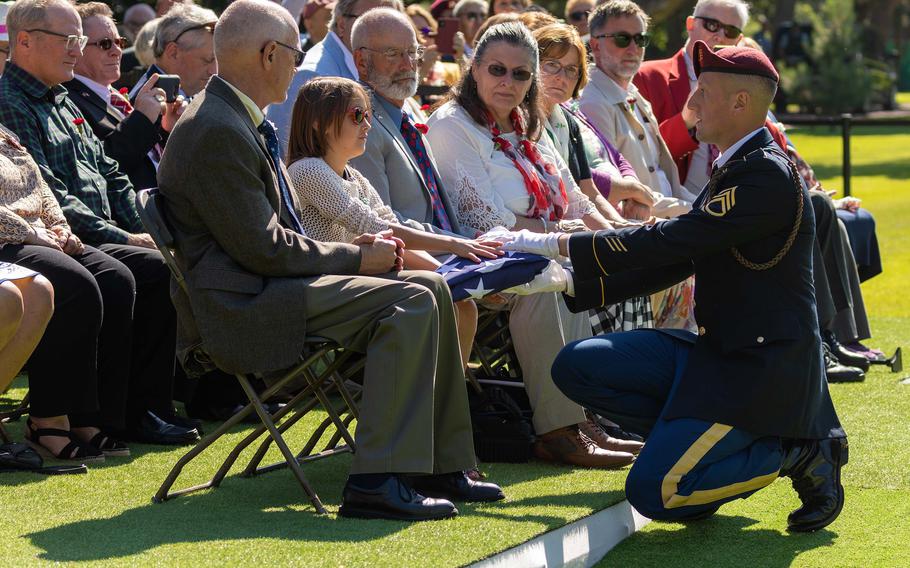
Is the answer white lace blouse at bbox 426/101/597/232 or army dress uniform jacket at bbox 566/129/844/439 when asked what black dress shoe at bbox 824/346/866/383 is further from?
army dress uniform jacket at bbox 566/129/844/439

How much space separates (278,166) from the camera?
184 inches

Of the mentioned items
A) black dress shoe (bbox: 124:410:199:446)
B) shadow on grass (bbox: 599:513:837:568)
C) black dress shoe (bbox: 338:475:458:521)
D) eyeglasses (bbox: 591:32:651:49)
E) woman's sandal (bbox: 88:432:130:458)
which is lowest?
shadow on grass (bbox: 599:513:837:568)

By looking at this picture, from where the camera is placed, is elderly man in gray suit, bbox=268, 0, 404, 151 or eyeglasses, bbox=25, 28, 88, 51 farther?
elderly man in gray suit, bbox=268, 0, 404, 151

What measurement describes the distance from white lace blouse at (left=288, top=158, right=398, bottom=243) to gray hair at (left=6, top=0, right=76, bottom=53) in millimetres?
1604

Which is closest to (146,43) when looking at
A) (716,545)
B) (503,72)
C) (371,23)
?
(371,23)

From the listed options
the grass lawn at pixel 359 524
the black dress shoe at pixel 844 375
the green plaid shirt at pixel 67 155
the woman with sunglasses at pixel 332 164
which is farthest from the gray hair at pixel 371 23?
the black dress shoe at pixel 844 375

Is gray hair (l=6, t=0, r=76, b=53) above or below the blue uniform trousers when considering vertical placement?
above

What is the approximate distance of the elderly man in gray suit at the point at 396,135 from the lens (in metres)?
5.70

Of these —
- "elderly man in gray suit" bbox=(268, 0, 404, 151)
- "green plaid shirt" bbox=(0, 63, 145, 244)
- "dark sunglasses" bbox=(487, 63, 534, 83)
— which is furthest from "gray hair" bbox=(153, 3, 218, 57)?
"dark sunglasses" bbox=(487, 63, 534, 83)

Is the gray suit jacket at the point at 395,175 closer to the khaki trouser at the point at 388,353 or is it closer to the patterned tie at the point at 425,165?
the patterned tie at the point at 425,165

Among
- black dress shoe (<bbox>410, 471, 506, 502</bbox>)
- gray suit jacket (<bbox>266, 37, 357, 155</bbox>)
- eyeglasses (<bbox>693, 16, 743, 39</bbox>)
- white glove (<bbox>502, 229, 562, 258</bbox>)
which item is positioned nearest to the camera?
black dress shoe (<bbox>410, 471, 506, 502</bbox>)

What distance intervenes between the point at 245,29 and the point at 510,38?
1795 mm

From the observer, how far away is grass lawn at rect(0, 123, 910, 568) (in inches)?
155

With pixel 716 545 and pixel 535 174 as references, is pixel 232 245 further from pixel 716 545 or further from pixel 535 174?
pixel 535 174
